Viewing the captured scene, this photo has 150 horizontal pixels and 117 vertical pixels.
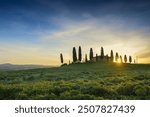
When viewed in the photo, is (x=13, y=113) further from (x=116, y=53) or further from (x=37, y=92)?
(x=116, y=53)

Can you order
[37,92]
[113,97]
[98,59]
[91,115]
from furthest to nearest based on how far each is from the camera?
[98,59]
[37,92]
[113,97]
[91,115]

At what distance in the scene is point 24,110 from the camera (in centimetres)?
1065

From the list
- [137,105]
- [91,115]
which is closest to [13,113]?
[91,115]

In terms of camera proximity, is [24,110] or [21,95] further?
[21,95]

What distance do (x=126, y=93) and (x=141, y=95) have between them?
124 centimetres

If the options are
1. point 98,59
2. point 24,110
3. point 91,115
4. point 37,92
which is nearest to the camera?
point 91,115

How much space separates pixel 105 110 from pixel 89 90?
6.65 metres

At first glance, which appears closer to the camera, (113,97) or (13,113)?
(13,113)

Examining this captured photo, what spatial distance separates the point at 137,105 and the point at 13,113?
4683 millimetres

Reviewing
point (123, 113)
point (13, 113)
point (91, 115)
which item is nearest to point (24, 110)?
point (13, 113)

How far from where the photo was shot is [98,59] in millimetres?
102750

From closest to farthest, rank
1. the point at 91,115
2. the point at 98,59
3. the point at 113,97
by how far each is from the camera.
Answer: the point at 91,115
the point at 113,97
the point at 98,59

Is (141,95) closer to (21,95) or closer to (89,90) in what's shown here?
(89,90)

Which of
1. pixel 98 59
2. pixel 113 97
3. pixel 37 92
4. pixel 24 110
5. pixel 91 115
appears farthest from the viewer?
pixel 98 59
